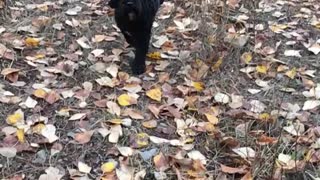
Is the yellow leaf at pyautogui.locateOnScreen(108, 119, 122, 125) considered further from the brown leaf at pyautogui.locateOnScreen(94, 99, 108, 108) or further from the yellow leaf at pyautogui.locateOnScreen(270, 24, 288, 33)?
the yellow leaf at pyautogui.locateOnScreen(270, 24, 288, 33)

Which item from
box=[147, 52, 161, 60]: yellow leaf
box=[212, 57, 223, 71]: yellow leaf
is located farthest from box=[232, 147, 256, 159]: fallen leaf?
box=[147, 52, 161, 60]: yellow leaf

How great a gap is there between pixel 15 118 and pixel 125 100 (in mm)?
660

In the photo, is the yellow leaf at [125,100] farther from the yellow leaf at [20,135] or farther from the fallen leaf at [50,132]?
the yellow leaf at [20,135]

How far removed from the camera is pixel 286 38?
429cm

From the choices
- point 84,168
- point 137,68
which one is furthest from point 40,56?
point 84,168

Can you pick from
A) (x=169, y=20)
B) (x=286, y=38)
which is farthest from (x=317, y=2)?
(x=169, y=20)

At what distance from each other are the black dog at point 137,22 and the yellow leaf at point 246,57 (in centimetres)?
72

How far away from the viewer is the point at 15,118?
3.07 metres

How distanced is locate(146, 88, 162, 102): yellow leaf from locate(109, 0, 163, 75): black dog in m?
0.27

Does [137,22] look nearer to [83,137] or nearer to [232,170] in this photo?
[83,137]

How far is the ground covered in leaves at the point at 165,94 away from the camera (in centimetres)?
282

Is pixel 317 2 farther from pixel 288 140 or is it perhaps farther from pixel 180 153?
pixel 180 153

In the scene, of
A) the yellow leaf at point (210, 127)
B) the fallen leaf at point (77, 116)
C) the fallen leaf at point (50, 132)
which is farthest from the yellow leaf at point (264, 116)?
the fallen leaf at point (50, 132)

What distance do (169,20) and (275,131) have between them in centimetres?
168
